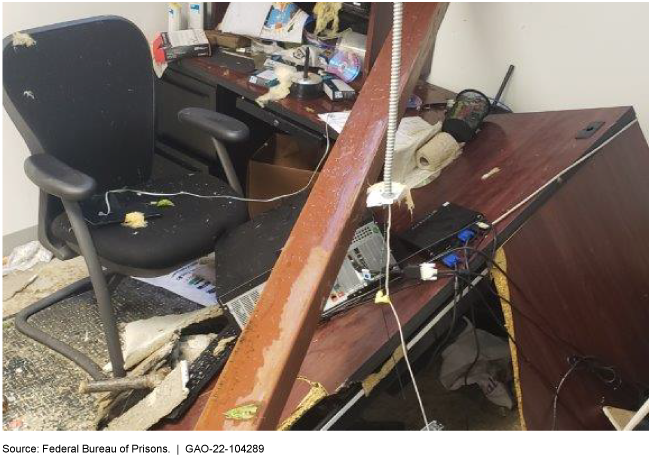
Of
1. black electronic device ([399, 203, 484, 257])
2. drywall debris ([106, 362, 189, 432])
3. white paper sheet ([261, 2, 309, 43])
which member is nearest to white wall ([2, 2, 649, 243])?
white paper sheet ([261, 2, 309, 43])

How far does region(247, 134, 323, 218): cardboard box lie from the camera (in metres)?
1.76

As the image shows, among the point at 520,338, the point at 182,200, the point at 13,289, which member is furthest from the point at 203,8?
the point at 520,338

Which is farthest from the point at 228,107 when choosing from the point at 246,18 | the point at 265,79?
the point at 246,18

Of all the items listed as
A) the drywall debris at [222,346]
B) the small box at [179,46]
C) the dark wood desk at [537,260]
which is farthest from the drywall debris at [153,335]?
the small box at [179,46]

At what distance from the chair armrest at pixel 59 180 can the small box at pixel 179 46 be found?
828 mm

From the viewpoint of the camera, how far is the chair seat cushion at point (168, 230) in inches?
51.3

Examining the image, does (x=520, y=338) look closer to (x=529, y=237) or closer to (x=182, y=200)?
(x=529, y=237)

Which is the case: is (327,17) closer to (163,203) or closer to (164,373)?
(163,203)

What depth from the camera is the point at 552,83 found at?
64.2 inches

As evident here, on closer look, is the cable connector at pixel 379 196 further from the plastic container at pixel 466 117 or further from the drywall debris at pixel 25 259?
the drywall debris at pixel 25 259

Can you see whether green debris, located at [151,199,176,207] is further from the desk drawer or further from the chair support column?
the desk drawer

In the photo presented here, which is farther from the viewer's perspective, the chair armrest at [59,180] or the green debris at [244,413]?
the chair armrest at [59,180]

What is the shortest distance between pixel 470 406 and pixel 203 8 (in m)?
1.78

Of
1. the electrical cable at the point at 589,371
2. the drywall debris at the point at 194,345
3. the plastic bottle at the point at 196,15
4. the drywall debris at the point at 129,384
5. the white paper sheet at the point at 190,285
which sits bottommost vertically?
the white paper sheet at the point at 190,285
